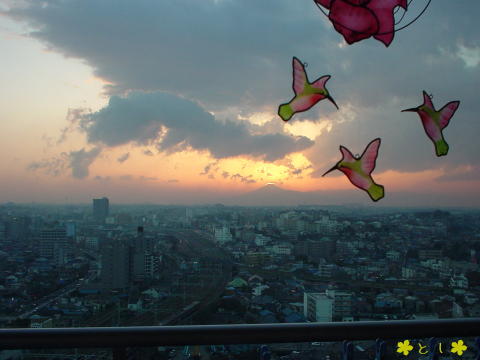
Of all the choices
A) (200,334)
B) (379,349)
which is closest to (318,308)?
(379,349)

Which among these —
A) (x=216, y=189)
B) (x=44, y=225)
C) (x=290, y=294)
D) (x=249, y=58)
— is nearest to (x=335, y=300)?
(x=290, y=294)

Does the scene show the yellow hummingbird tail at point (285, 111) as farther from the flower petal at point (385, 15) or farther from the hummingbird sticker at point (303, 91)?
the flower petal at point (385, 15)

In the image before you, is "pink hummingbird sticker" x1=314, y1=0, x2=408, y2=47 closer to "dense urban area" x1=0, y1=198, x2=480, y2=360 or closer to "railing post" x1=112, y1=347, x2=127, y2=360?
"railing post" x1=112, y1=347, x2=127, y2=360

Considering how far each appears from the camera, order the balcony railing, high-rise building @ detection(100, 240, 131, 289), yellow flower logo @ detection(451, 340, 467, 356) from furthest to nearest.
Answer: high-rise building @ detection(100, 240, 131, 289), yellow flower logo @ detection(451, 340, 467, 356), the balcony railing

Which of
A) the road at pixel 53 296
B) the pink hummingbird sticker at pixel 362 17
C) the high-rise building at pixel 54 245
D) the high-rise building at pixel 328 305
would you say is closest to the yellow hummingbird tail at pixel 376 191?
the pink hummingbird sticker at pixel 362 17

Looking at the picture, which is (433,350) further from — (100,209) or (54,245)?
(100,209)

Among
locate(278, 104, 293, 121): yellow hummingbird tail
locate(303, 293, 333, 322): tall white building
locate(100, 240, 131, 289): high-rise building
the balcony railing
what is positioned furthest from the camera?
locate(100, 240, 131, 289): high-rise building

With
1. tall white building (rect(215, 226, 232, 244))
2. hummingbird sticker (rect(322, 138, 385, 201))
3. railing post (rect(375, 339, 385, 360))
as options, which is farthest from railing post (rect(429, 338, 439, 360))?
tall white building (rect(215, 226, 232, 244))
